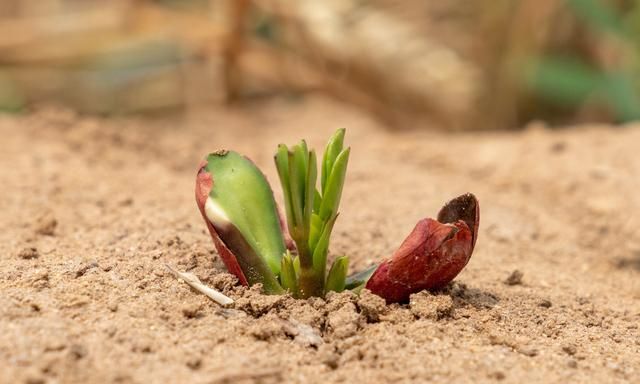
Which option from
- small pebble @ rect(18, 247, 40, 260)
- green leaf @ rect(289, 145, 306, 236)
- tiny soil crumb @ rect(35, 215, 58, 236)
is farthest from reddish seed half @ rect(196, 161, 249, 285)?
tiny soil crumb @ rect(35, 215, 58, 236)

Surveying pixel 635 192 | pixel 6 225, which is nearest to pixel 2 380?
pixel 6 225

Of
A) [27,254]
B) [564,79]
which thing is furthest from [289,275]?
[564,79]

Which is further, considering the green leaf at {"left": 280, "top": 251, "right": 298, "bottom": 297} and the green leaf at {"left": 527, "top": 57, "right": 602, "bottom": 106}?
the green leaf at {"left": 527, "top": 57, "right": 602, "bottom": 106}

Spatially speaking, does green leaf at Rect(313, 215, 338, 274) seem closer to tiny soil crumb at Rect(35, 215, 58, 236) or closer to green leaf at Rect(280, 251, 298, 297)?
green leaf at Rect(280, 251, 298, 297)

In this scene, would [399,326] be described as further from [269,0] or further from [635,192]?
[269,0]

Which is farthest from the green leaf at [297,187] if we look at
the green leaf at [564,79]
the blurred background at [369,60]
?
the green leaf at [564,79]

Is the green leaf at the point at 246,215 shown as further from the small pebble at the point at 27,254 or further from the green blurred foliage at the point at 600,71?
the green blurred foliage at the point at 600,71
